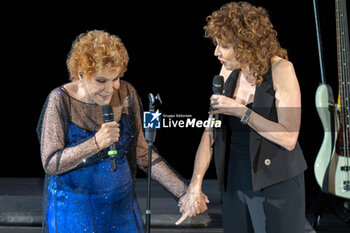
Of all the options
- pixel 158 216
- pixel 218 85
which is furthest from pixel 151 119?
pixel 158 216

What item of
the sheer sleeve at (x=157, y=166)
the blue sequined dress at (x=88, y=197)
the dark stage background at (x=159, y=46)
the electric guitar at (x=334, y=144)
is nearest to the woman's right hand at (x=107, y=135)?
the blue sequined dress at (x=88, y=197)

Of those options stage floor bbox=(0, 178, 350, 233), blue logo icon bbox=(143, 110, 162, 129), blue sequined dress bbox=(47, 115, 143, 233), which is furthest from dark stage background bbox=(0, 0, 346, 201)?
blue logo icon bbox=(143, 110, 162, 129)

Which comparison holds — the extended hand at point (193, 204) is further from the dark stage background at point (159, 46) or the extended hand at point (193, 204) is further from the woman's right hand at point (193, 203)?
the dark stage background at point (159, 46)

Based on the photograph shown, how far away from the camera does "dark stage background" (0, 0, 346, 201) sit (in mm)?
4500

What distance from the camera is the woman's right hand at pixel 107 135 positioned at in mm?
1774

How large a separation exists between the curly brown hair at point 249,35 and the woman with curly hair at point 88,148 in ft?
1.27

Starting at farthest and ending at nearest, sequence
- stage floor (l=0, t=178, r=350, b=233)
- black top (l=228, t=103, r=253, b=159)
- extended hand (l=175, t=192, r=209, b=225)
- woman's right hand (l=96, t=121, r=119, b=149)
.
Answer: stage floor (l=0, t=178, r=350, b=233), extended hand (l=175, t=192, r=209, b=225), black top (l=228, t=103, r=253, b=159), woman's right hand (l=96, t=121, r=119, b=149)

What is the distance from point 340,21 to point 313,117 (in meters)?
1.22

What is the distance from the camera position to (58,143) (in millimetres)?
1870

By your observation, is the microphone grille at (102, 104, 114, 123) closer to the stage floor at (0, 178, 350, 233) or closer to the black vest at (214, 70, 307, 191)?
the black vest at (214, 70, 307, 191)

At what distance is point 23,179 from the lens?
4848 millimetres

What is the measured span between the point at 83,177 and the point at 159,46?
9.08 feet

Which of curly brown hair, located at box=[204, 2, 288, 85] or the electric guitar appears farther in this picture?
the electric guitar

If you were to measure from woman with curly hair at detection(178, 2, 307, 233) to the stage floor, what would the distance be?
167 centimetres
